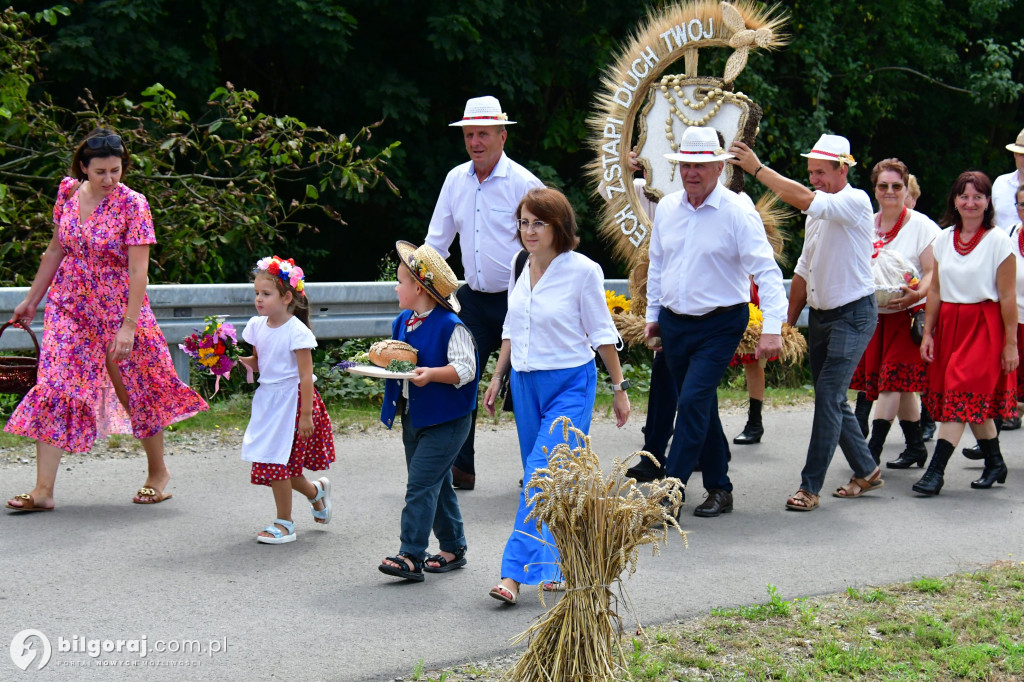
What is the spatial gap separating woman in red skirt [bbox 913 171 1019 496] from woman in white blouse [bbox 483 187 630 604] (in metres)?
3.07

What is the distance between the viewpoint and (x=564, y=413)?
5.41 metres

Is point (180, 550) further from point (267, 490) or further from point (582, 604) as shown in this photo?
point (582, 604)

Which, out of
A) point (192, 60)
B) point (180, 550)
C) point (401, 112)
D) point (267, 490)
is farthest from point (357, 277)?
point (180, 550)

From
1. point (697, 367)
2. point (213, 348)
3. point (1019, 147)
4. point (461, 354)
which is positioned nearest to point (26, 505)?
point (213, 348)

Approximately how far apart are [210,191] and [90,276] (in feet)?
14.0

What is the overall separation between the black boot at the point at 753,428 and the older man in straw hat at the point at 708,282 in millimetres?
2409

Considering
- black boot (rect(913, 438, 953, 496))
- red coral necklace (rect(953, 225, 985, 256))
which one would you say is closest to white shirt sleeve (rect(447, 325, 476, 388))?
black boot (rect(913, 438, 953, 496))

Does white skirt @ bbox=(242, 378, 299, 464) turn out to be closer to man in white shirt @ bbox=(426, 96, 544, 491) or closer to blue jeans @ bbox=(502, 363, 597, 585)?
blue jeans @ bbox=(502, 363, 597, 585)

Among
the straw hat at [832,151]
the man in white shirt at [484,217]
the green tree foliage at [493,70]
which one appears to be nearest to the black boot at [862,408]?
the straw hat at [832,151]

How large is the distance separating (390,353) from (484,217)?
80.0 inches

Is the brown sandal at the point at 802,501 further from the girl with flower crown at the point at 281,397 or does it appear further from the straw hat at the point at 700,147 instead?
the girl with flower crown at the point at 281,397

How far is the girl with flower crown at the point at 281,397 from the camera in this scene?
6027mm

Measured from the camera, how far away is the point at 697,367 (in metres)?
6.64

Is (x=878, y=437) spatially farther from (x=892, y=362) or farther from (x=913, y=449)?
(x=892, y=362)
